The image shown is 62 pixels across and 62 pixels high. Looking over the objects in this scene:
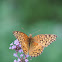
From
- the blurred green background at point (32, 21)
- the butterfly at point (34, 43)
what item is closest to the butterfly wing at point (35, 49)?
the butterfly at point (34, 43)

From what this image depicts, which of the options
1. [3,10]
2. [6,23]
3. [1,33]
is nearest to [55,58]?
[1,33]

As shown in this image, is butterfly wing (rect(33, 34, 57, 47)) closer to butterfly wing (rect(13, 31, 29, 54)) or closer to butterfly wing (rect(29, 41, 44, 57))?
butterfly wing (rect(29, 41, 44, 57))

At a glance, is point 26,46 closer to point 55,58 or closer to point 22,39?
point 22,39

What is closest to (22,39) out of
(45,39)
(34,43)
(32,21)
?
(34,43)

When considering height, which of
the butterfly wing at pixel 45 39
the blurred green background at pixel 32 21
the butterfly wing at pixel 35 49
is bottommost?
the butterfly wing at pixel 35 49

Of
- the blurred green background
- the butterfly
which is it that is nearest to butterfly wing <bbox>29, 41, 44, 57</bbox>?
the butterfly

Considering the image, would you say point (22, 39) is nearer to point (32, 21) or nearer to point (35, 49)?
point (35, 49)

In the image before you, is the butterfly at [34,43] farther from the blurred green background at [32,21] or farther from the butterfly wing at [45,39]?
the blurred green background at [32,21]
